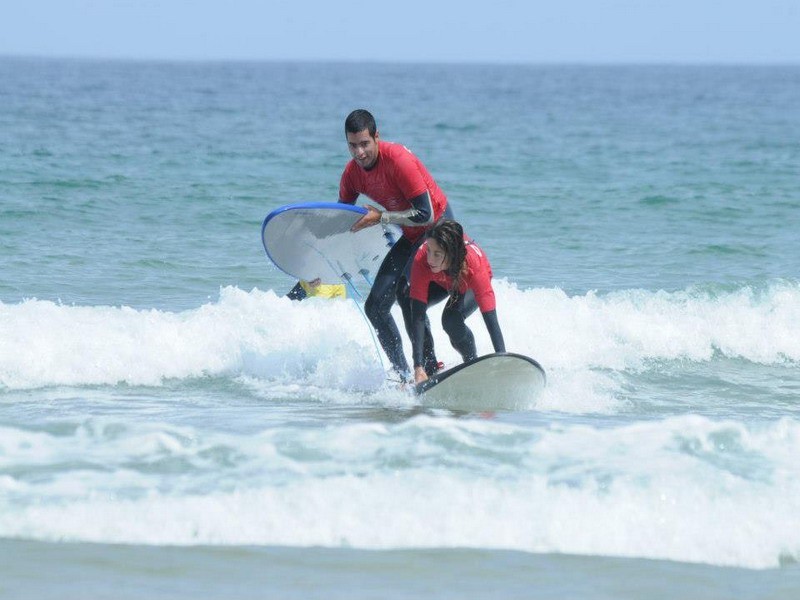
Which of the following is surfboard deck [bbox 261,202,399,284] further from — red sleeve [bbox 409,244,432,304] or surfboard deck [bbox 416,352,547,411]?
surfboard deck [bbox 416,352,547,411]

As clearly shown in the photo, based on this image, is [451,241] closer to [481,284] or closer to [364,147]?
[481,284]

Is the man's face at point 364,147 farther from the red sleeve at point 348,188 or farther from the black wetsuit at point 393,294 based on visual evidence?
the black wetsuit at point 393,294

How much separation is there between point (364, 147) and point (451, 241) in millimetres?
779

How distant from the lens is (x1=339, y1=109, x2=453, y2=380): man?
6844mm

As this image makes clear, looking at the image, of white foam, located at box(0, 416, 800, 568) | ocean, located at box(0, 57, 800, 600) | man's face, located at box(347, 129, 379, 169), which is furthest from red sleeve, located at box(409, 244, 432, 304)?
white foam, located at box(0, 416, 800, 568)

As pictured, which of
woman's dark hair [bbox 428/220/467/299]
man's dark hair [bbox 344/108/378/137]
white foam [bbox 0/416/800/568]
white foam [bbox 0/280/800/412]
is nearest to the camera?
white foam [bbox 0/416/800/568]

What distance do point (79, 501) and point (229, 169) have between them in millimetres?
15821

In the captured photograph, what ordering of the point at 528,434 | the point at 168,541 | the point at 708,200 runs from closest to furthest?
Answer: the point at 168,541
the point at 528,434
the point at 708,200

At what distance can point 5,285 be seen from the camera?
1115 cm

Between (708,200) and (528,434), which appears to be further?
(708,200)

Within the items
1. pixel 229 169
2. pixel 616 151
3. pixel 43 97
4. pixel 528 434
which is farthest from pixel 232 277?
pixel 43 97

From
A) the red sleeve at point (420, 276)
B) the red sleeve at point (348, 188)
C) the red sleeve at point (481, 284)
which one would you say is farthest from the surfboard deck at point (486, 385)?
the red sleeve at point (348, 188)

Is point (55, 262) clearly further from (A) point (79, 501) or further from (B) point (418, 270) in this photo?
(A) point (79, 501)

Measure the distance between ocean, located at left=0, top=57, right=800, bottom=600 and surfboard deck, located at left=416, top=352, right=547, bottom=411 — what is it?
0.41 ft
